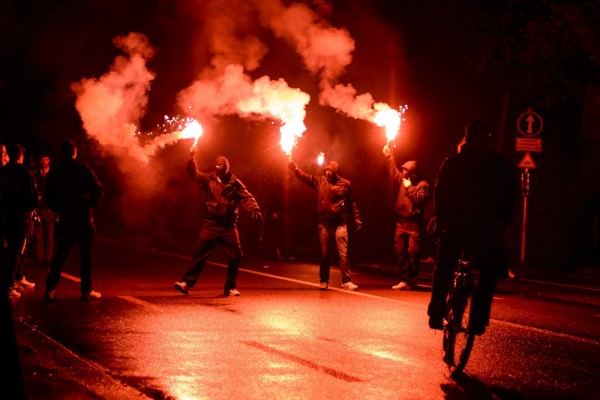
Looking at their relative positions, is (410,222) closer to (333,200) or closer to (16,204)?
(333,200)

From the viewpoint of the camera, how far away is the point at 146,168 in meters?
28.2

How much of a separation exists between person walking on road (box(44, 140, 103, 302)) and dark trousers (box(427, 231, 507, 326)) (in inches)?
208

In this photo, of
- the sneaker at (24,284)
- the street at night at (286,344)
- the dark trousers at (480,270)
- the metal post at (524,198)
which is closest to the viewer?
the street at night at (286,344)

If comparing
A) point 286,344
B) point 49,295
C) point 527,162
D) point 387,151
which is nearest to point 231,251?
point 49,295

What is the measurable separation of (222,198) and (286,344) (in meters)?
4.10

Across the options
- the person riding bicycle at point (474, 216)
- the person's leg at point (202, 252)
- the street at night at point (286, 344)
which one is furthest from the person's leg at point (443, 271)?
the person's leg at point (202, 252)

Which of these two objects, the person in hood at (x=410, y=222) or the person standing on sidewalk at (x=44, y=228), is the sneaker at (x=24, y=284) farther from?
the person in hood at (x=410, y=222)

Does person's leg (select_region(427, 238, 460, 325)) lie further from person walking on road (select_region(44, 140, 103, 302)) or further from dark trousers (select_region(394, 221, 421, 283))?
dark trousers (select_region(394, 221, 421, 283))

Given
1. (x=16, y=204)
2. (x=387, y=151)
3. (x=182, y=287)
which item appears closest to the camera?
(x=16, y=204)

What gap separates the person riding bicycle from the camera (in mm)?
7367

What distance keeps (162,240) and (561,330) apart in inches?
634

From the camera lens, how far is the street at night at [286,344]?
22.0ft

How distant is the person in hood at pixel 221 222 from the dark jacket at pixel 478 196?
5.13 metres

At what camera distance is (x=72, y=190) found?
36.9ft
